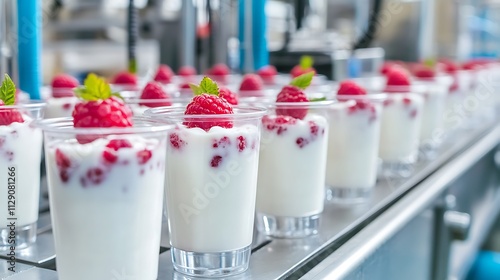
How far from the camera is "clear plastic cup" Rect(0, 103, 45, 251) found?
2.88 ft

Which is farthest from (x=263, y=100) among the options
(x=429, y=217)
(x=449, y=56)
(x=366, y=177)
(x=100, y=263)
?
(x=449, y=56)

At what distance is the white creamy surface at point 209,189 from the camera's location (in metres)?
0.80

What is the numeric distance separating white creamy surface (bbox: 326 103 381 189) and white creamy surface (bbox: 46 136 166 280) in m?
0.63

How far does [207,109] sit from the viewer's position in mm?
794

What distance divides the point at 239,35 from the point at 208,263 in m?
1.42

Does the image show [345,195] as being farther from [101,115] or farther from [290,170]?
[101,115]

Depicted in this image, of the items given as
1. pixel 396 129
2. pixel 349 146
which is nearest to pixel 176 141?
pixel 349 146

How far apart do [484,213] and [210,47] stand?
1.23m

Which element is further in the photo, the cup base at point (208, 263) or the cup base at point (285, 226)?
the cup base at point (285, 226)

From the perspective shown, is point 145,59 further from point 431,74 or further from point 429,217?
point 429,217

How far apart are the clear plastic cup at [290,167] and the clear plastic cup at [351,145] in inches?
8.9

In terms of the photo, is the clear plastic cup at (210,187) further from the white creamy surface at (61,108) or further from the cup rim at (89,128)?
the white creamy surface at (61,108)

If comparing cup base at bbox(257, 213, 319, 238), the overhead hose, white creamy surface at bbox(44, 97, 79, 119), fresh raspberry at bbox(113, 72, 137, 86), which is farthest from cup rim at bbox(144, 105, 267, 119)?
the overhead hose

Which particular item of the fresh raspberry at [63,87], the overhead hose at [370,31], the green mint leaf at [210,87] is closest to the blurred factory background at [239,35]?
the overhead hose at [370,31]
